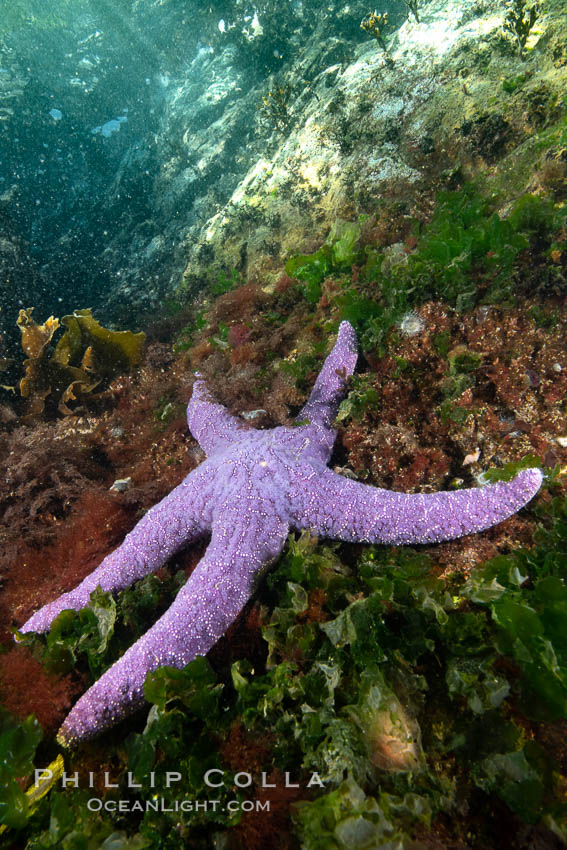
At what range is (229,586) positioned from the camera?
8.97 feet

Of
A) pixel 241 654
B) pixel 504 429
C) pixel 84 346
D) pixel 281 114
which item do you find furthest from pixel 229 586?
pixel 281 114

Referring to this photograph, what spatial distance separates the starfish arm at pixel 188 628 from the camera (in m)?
2.44

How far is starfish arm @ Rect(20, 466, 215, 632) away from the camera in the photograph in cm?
308

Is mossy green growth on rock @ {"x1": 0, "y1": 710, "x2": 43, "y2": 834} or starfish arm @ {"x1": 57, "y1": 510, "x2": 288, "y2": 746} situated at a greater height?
mossy green growth on rock @ {"x1": 0, "y1": 710, "x2": 43, "y2": 834}

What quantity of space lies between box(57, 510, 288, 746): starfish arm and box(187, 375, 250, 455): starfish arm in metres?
1.12

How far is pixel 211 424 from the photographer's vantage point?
3.98 metres

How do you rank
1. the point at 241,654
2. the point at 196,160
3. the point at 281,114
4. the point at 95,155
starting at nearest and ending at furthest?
the point at 241,654, the point at 281,114, the point at 196,160, the point at 95,155

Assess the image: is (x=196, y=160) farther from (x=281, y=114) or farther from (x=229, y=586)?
(x=229, y=586)

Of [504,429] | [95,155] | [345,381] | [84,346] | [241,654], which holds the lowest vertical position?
[504,429]

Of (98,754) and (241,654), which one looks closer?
(98,754)

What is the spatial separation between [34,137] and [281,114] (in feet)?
37.4

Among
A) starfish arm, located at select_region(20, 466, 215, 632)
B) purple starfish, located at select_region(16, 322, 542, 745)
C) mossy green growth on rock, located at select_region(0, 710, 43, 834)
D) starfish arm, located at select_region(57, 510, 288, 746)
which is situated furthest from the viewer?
starfish arm, located at select_region(20, 466, 215, 632)

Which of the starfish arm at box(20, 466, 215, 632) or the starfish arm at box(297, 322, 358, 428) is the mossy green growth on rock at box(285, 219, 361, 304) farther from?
the starfish arm at box(20, 466, 215, 632)

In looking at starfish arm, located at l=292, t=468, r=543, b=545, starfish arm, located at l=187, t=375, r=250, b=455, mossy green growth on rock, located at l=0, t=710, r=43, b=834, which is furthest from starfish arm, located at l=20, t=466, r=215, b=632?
starfish arm, located at l=292, t=468, r=543, b=545
